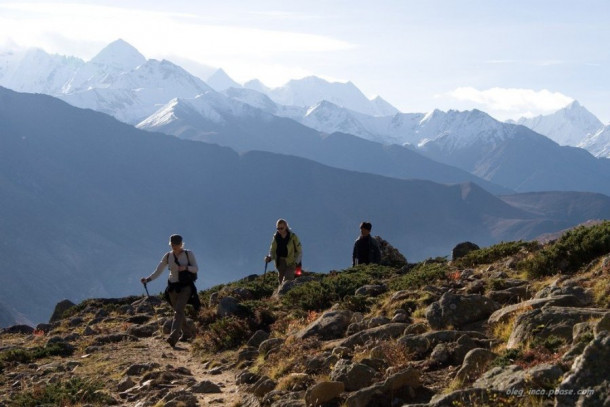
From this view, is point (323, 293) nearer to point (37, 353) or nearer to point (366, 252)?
point (366, 252)

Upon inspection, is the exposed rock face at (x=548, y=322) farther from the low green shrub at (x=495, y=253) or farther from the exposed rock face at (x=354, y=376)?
the low green shrub at (x=495, y=253)

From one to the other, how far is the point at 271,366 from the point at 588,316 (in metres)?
4.97

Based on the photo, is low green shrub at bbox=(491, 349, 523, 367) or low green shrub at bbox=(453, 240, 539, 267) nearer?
low green shrub at bbox=(491, 349, 523, 367)

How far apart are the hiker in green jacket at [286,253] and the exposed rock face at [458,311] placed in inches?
388

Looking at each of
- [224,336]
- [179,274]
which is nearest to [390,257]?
[179,274]

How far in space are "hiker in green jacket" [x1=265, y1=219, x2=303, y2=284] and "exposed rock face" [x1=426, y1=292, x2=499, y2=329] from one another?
9845mm

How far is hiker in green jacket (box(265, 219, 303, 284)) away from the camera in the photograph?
21609 millimetres

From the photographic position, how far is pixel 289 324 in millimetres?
15461

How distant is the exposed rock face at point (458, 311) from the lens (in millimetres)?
11656

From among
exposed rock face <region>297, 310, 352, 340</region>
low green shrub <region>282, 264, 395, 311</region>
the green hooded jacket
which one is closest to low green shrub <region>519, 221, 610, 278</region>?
exposed rock face <region>297, 310, 352, 340</region>

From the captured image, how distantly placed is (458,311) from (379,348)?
1773 mm

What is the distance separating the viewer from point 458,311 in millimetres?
11719

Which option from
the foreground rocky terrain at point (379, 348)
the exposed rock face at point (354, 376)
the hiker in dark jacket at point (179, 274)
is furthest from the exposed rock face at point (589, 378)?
the hiker in dark jacket at point (179, 274)

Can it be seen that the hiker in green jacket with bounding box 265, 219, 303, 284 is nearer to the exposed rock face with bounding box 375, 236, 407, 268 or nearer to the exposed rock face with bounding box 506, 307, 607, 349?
the exposed rock face with bounding box 375, 236, 407, 268
